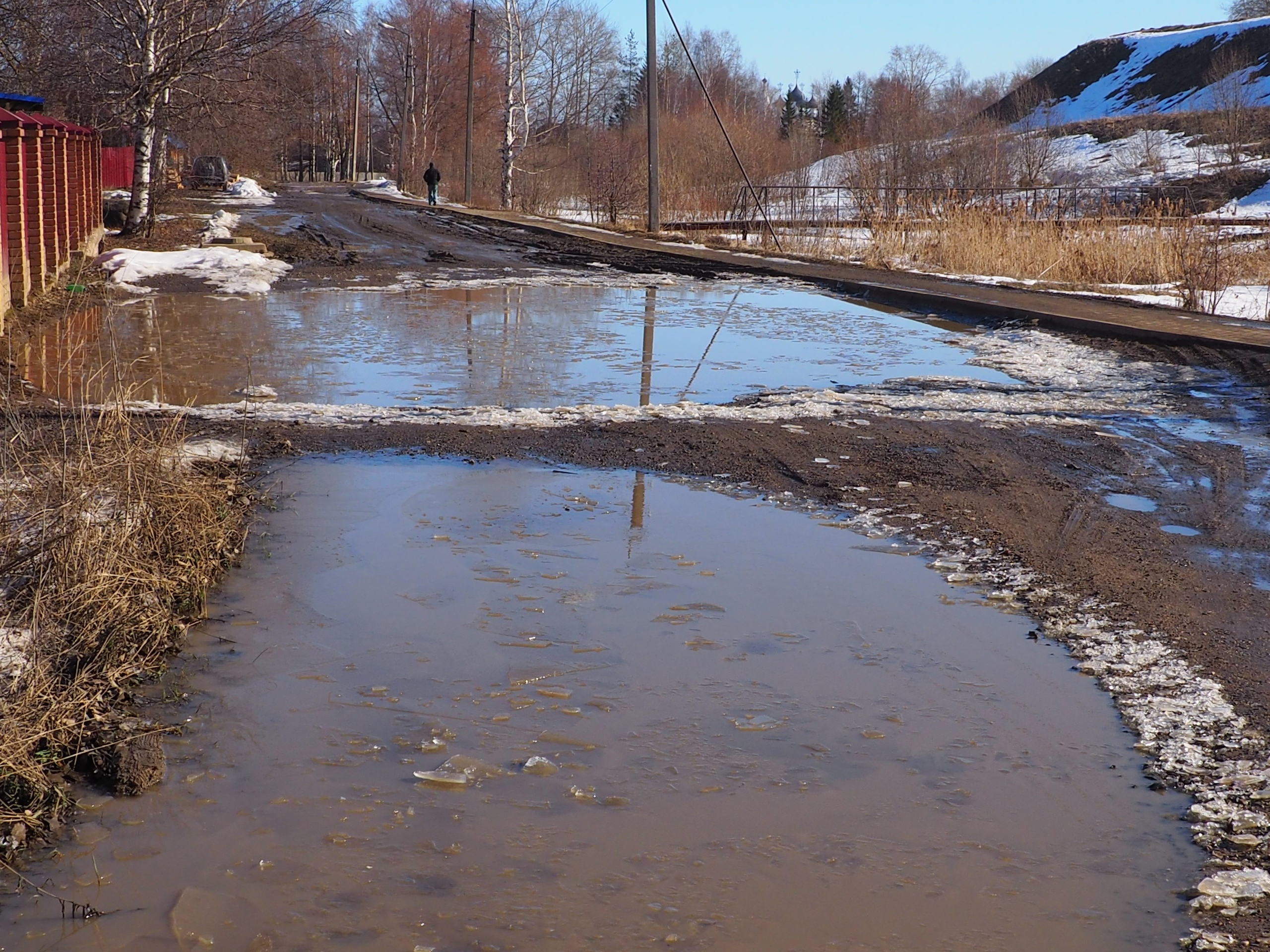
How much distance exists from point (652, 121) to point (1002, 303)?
1400 centimetres

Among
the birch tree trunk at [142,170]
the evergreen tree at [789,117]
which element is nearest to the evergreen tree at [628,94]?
the evergreen tree at [789,117]

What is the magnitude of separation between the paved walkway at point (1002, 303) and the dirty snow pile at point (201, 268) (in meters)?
7.50

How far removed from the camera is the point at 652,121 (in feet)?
85.9

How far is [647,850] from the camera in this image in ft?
9.58

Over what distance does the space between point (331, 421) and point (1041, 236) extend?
14.3m

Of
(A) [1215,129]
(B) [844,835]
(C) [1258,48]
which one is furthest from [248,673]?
(C) [1258,48]

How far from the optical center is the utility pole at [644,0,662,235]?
25.8 meters

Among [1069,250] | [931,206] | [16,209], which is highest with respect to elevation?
[931,206]

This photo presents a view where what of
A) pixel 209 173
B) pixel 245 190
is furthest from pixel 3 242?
pixel 209 173

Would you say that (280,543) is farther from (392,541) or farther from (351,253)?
(351,253)

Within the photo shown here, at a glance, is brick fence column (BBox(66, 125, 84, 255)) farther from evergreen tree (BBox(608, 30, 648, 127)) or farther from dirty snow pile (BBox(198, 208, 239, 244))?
evergreen tree (BBox(608, 30, 648, 127))

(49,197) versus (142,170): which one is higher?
(142,170)

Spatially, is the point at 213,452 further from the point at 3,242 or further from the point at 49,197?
the point at 49,197

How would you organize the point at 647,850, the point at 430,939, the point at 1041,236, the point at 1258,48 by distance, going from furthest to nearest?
1. the point at 1258,48
2. the point at 1041,236
3. the point at 647,850
4. the point at 430,939
